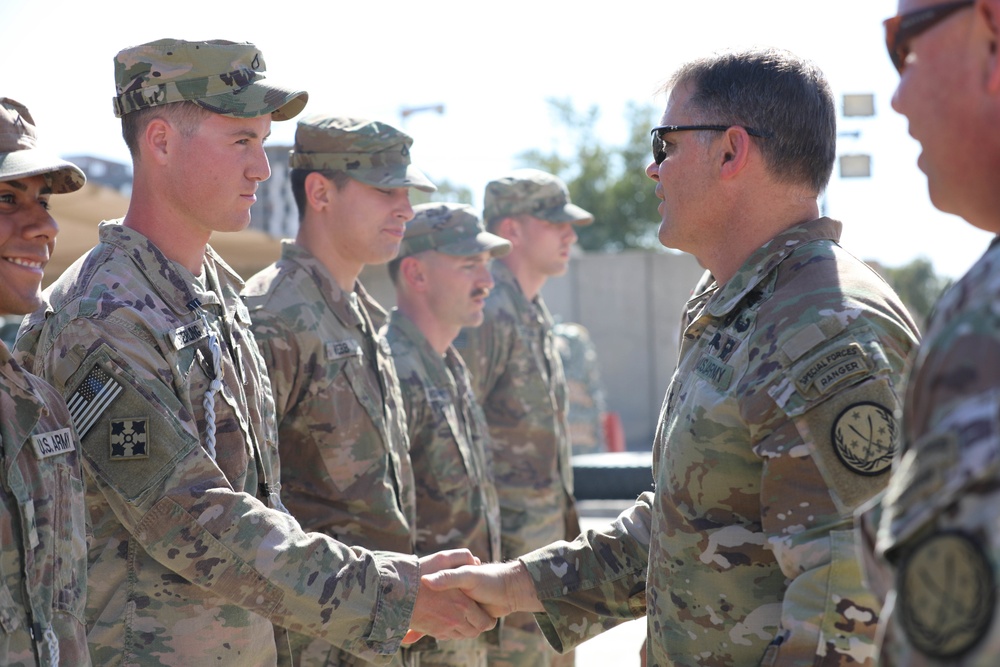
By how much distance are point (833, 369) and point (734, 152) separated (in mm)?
727

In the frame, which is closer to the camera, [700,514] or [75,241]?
[700,514]

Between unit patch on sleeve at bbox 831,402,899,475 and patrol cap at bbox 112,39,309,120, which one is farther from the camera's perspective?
patrol cap at bbox 112,39,309,120

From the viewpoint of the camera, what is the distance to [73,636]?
7.96 feet

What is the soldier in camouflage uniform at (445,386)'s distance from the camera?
16.3 ft

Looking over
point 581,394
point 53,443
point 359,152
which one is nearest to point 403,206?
point 359,152

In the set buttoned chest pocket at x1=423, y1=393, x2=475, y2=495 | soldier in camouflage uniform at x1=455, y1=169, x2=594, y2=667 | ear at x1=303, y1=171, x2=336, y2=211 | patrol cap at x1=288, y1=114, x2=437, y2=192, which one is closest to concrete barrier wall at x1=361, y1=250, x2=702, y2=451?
soldier in camouflage uniform at x1=455, y1=169, x2=594, y2=667

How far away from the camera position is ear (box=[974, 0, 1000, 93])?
53.9 inches

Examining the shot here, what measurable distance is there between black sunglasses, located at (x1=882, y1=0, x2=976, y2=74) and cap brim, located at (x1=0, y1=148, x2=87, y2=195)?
6.23ft

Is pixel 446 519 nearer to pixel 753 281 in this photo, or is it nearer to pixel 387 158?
pixel 387 158

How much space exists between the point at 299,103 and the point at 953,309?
2.58m

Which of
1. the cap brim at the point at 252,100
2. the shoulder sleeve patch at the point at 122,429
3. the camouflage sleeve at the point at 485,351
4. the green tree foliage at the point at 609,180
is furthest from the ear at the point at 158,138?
the green tree foliage at the point at 609,180

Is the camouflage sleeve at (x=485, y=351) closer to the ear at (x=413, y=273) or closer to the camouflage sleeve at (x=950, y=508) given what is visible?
the ear at (x=413, y=273)

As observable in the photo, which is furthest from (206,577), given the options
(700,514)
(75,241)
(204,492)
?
(75,241)

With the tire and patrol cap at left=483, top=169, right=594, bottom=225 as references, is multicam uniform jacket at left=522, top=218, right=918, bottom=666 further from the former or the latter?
the tire
